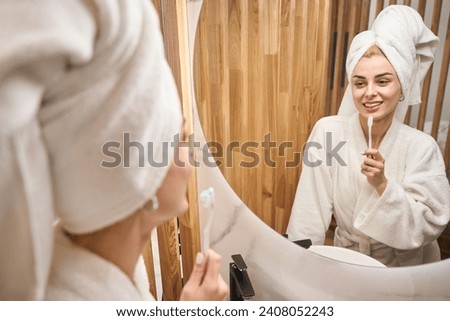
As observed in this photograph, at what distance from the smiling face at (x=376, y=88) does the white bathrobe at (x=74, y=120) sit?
36 cm

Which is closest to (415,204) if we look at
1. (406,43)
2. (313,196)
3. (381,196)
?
(381,196)

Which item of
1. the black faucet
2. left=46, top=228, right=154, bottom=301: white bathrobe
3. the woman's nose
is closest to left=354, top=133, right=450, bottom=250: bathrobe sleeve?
the woman's nose

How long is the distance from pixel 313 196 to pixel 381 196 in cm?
13

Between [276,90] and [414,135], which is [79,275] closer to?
[276,90]

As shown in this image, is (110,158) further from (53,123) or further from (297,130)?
(297,130)

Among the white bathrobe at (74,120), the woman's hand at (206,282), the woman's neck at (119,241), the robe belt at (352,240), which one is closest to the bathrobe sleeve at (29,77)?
the white bathrobe at (74,120)

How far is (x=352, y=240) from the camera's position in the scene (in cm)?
68

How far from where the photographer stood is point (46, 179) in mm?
350

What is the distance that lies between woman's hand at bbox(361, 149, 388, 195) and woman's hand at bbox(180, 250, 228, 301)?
327 millimetres

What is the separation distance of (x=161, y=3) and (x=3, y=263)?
51 centimetres

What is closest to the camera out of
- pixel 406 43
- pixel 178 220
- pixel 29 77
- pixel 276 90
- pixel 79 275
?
pixel 29 77

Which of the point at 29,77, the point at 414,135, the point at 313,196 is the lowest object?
the point at 313,196

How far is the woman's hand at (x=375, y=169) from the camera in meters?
0.62
